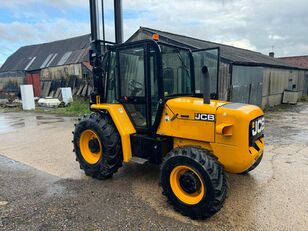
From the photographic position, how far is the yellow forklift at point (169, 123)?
9.77ft

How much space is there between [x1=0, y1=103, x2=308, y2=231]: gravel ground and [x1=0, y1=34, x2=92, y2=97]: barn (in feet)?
42.9

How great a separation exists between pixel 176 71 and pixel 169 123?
88 cm

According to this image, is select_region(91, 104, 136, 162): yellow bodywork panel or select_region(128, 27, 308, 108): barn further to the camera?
select_region(128, 27, 308, 108): barn

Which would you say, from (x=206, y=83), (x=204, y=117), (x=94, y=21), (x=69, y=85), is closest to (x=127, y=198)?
(x=204, y=117)

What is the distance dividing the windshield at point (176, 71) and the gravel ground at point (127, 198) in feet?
5.18

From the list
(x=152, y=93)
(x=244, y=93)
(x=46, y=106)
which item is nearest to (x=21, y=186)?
(x=152, y=93)

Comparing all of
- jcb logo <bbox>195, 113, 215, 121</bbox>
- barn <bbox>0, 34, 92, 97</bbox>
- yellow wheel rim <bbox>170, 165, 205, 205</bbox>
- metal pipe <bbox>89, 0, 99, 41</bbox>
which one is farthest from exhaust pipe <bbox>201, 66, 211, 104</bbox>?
barn <bbox>0, 34, 92, 97</bbox>

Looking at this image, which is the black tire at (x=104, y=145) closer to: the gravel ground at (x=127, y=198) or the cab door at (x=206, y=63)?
the gravel ground at (x=127, y=198)

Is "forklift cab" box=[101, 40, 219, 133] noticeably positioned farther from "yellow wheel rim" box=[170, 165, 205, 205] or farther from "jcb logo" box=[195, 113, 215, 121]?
"yellow wheel rim" box=[170, 165, 205, 205]

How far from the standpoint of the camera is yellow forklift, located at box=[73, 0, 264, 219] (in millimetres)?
2979

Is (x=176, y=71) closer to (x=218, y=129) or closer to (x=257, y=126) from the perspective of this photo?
(x=218, y=129)

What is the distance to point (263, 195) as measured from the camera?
3.61m

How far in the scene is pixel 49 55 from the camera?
76.0ft

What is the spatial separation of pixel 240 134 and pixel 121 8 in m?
3.48
